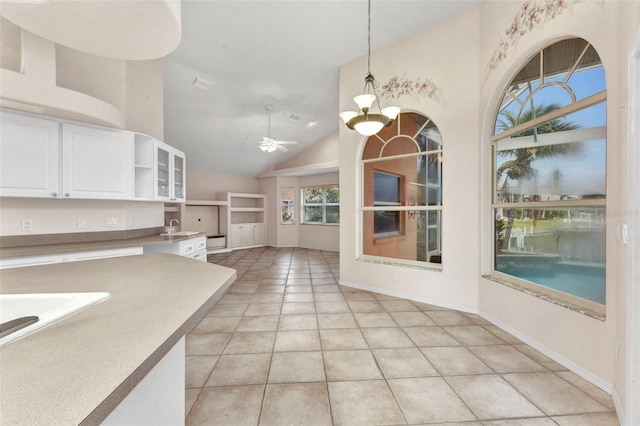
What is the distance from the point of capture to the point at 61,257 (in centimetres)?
246

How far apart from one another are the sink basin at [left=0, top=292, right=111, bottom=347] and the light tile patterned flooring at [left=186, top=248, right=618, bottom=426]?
1086 millimetres

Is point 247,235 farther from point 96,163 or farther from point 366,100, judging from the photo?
point 366,100

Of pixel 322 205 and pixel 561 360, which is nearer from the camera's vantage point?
pixel 561 360

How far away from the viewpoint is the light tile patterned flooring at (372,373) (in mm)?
1604

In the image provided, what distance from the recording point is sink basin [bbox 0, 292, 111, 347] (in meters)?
0.82

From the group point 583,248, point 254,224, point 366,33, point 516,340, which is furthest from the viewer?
point 254,224

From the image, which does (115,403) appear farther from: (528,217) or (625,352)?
(528,217)

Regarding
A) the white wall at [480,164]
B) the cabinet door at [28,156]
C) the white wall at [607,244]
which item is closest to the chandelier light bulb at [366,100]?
the white wall at [480,164]

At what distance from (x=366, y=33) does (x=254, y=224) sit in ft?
21.0

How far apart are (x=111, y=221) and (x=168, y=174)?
35.2 inches

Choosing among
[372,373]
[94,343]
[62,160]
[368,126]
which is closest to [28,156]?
[62,160]

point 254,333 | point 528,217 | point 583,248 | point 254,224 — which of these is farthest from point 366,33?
point 254,224

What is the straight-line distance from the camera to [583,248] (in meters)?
2.05

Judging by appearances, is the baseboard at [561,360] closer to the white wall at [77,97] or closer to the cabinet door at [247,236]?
the white wall at [77,97]
